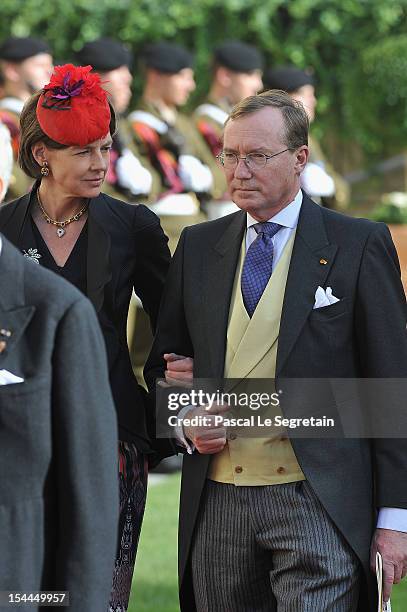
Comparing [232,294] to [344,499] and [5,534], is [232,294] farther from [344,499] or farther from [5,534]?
[5,534]

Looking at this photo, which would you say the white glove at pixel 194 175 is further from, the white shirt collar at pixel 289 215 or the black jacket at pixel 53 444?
the black jacket at pixel 53 444

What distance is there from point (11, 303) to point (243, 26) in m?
12.3

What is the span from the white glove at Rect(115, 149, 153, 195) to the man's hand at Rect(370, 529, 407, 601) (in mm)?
6191

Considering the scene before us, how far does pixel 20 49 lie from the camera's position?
11.0 metres

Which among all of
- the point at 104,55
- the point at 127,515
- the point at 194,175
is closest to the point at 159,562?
the point at 127,515

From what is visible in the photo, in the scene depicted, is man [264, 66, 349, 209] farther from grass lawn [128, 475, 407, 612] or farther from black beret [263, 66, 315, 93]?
grass lawn [128, 475, 407, 612]

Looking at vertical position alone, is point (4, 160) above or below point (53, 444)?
above

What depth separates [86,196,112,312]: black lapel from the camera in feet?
12.0

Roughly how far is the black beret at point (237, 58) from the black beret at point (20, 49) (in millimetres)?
1575

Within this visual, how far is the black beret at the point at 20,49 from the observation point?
35.5ft

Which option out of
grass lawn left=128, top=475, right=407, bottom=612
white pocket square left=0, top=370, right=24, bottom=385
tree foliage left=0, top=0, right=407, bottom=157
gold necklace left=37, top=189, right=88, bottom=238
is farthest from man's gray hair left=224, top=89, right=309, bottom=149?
tree foliage left=0, top=0, right=407, bottom=157

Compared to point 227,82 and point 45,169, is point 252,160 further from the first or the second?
point 227,82

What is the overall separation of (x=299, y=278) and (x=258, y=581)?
76cm

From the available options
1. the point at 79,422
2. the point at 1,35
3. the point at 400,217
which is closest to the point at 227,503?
the point at 79,422
